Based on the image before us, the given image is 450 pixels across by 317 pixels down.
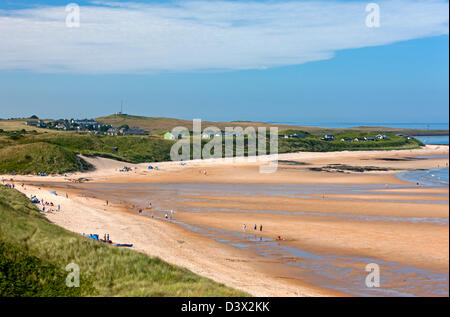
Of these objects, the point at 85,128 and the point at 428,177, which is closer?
the point at 428,177

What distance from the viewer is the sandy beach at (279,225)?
2041 cm

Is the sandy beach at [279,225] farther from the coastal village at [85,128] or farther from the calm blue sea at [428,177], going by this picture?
the coastal village at [85,128]

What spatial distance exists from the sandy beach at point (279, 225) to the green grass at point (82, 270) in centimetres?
256

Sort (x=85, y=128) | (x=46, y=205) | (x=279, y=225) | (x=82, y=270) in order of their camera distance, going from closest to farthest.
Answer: (x=82, y=270) → (x=279, y=225) → (x=46, y=205) → (x=85, y=128)

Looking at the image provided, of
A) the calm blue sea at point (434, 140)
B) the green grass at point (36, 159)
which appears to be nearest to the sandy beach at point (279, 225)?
the green grass at point (36, 159)

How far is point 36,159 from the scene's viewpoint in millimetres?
62594

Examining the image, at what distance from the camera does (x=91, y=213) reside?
110 feet

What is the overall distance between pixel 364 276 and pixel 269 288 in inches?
182

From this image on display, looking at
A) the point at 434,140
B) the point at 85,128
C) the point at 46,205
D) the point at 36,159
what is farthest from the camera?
the point at 434,140

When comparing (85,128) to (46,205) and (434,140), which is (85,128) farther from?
(434,140)

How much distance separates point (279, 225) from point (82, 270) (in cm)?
1565

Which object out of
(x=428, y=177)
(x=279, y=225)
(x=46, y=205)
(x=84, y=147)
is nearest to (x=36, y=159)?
(x=84, y=147)

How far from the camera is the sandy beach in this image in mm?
20406
